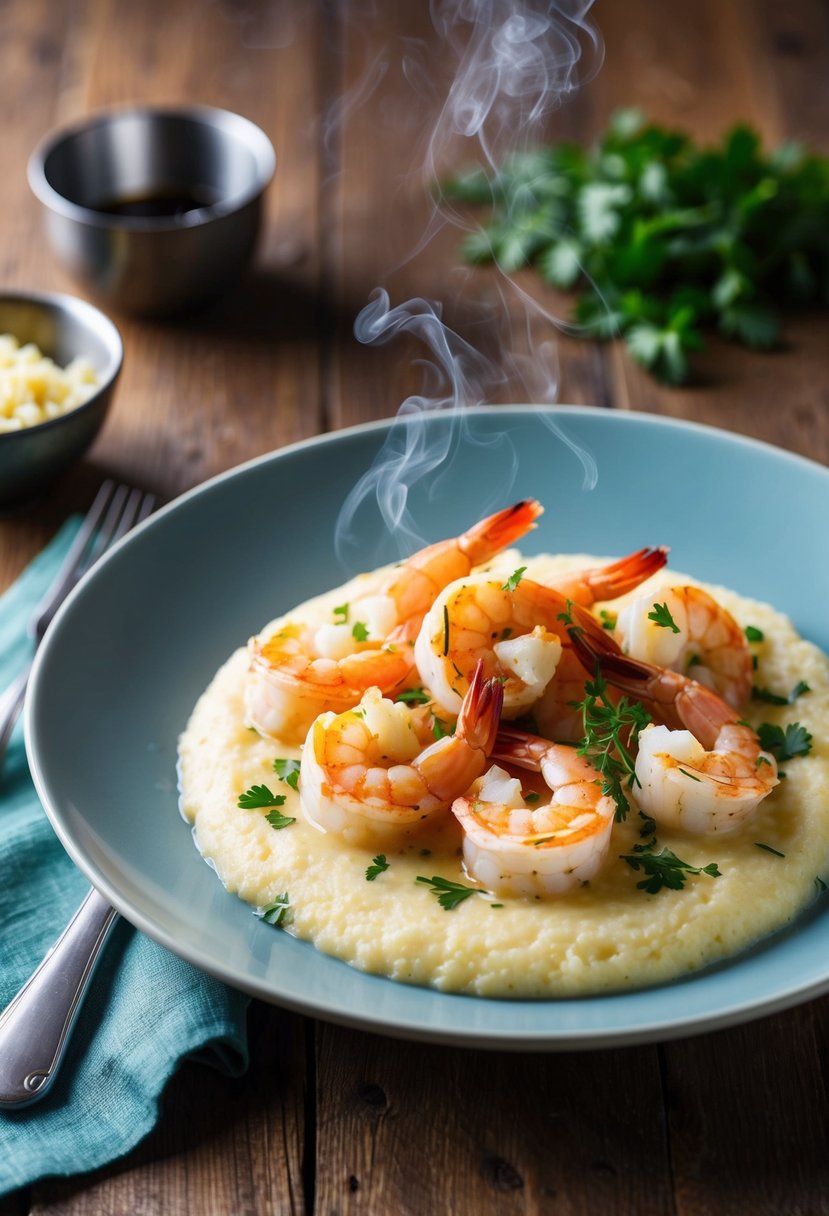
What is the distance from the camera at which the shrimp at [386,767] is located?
2916mm

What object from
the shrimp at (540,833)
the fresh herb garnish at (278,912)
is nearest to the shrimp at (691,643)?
the shrimp at (540,833)

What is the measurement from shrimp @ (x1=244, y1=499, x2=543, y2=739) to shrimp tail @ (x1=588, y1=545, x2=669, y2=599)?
0.23 meters

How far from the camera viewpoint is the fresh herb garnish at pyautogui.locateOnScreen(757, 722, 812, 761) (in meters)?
3.18

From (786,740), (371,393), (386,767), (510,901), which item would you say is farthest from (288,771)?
(371,393)

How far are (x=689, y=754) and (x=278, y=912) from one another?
0.98 meters

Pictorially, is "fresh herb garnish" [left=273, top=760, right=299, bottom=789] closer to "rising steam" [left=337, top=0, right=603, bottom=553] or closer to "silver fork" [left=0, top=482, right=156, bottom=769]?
"silver fork" [left=0, top=482, right=156, bottom=769]

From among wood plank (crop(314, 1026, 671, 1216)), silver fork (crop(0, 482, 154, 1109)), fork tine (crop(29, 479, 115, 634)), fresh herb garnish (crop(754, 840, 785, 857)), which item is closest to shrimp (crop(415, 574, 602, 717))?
fresh herb garnish (crop(754, 840, 785, 857))

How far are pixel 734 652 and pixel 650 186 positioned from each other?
8.74 ft

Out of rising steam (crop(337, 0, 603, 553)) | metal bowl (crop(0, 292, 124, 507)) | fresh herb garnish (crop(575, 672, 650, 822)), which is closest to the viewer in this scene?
fresh herb garnish (crop(575, 672, 650, 822))

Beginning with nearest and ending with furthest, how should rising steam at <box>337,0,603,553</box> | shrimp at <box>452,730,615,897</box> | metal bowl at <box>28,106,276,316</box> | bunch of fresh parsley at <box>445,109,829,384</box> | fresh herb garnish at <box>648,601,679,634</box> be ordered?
shrimp at <box>452,730,615,897</box>
fresh herb garnish at <box>648,601,679,634</box>
rising steam at <box>337,0,603,553</box>
metal bowl at <box>28,106,276,316</box>
bunch of fresh parsley at <box>445,109,829,384</box>

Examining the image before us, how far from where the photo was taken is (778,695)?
11.1ft

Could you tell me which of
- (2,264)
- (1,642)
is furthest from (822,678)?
(2,264)

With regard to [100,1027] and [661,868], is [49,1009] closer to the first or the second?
[100,1027]

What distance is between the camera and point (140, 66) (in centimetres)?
686
